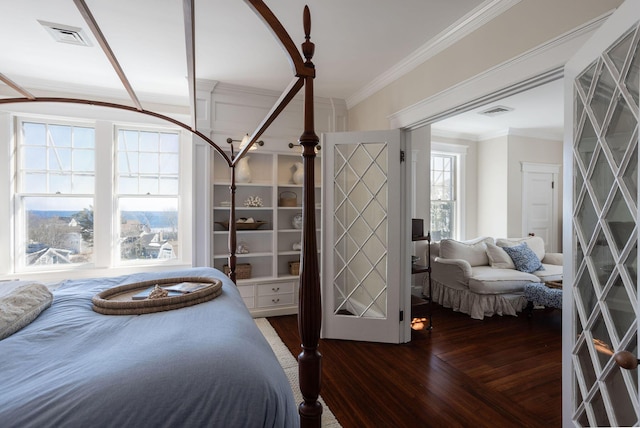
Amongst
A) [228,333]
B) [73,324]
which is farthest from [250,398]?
[73,324]

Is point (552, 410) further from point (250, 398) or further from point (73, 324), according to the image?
point (73, 324)

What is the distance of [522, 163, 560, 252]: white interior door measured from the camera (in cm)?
541

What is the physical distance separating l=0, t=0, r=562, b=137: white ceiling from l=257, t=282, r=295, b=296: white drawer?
2.30m

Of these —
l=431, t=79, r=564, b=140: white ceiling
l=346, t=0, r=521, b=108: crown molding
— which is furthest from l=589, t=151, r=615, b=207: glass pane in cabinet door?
l=431, t=79, r=564, b=140: white ceiling

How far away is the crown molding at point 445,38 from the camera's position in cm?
202

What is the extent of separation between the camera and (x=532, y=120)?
189 inches

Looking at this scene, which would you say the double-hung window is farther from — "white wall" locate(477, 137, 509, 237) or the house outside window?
"white wall" locate(477, 137, 509, 237)

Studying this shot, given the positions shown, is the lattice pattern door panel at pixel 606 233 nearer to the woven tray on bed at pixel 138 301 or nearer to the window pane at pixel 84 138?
the woven tray on bed at pixel 138 301

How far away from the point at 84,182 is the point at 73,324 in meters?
2.92

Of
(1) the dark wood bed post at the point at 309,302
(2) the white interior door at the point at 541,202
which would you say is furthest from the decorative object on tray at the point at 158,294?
(2) the white interior door at the point at 541,202

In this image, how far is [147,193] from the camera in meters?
3.77

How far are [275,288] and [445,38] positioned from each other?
9.89 ft

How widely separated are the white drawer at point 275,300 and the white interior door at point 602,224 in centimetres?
278

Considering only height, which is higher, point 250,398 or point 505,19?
point 505,19
